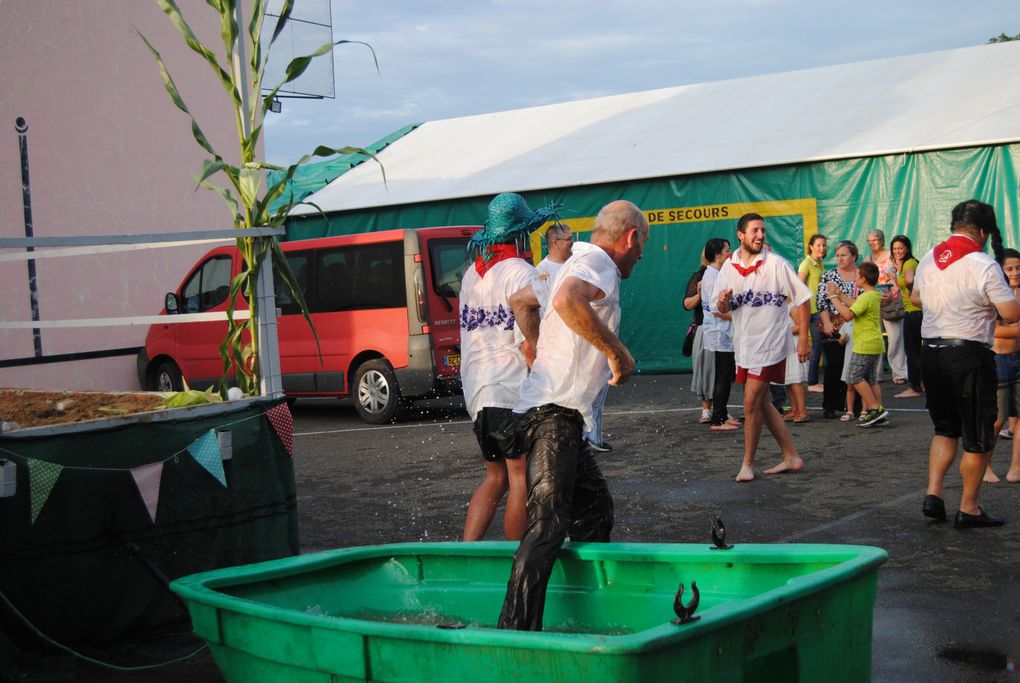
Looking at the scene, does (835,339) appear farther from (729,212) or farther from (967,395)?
(967,395)

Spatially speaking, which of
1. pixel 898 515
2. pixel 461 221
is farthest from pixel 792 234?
pixel 898 515

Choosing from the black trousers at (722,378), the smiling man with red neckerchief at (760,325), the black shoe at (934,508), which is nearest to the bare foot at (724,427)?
the black trousers at (722,378)

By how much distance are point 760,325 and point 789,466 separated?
1.15 m

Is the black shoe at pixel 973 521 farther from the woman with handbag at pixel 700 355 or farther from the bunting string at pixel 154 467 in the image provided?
the woman with handbag at pixel 700 355

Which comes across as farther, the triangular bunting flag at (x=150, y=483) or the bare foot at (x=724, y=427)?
the bare foot at (x=724, y=427)

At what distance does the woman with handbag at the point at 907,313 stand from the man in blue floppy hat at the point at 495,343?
9264 mm

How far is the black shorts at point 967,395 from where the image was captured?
6.72m

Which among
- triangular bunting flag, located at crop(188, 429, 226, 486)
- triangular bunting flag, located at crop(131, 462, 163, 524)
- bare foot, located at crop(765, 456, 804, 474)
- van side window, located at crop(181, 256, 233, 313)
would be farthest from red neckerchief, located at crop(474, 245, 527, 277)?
van side window, located at crop(181, 256, 233, 313)

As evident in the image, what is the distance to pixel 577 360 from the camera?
4637 millimetres

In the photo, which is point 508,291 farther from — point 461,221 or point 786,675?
point 461,221

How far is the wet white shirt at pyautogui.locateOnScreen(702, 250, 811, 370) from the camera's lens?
8773 mm

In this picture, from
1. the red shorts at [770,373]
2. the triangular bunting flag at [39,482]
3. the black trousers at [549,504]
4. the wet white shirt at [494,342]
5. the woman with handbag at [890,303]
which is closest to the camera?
the black trousers at [549,504]

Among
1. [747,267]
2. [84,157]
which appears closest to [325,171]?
[84,157]

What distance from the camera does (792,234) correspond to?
16484 mm
